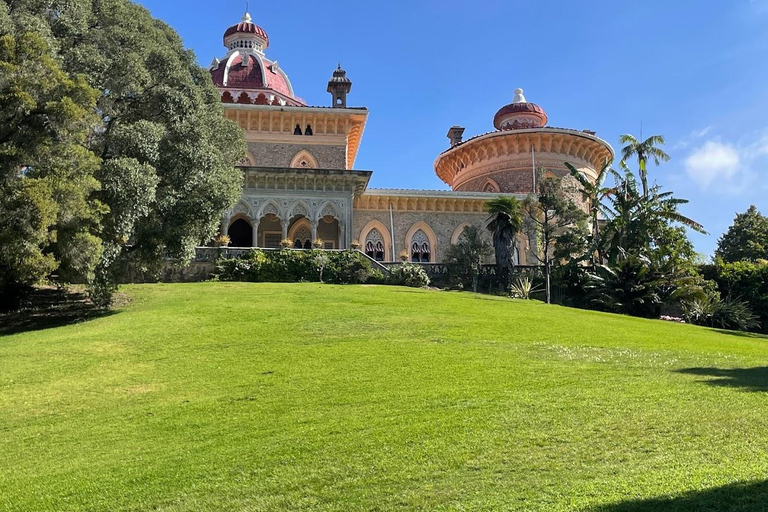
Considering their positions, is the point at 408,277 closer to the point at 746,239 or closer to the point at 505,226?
the point at 505,226

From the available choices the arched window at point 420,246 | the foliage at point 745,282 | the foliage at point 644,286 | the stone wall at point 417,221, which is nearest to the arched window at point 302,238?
the stone wall at point 417,221

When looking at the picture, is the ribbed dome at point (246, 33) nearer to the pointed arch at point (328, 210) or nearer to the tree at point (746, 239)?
the pointed arch at point (328, 210)

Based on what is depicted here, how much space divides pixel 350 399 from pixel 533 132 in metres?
36.3

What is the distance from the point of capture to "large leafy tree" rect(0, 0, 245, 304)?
15547 mm

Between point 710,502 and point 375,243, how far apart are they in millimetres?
31395

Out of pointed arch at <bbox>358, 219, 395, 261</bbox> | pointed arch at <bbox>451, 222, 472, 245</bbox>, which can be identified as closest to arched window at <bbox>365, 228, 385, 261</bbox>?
pointed arch at <bbox>358, 219, 395, 261</bbox>

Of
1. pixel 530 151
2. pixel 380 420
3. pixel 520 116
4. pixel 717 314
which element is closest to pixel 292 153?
pixel 530 151

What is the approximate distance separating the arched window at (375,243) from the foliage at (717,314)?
16856 mm

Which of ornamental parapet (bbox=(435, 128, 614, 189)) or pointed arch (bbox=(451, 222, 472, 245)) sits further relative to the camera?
ornamental parapet (bbox=(435, 128, 614, 189))

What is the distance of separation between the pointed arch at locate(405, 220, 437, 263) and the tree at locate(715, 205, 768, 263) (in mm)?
22932

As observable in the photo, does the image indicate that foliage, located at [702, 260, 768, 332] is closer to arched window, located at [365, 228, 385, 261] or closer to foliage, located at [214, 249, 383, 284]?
foliage, located at [214, 249, 383, 284]

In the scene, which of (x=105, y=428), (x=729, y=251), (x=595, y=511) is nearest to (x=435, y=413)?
(x=595, y=511)

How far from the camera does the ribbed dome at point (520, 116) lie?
46.7 metres

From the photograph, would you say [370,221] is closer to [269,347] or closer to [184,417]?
[269,347]
